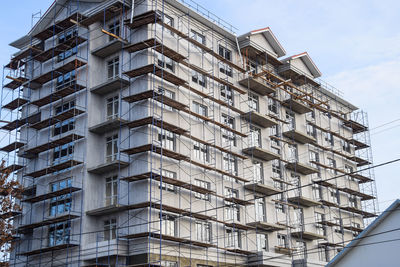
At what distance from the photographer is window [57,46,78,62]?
41.8 m

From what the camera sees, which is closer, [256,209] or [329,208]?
[256,209]

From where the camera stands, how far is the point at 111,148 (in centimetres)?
3844

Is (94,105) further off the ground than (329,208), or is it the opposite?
(94,105)

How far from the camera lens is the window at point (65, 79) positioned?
135 feet

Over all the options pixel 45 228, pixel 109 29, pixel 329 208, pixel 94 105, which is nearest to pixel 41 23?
pixel 109 29

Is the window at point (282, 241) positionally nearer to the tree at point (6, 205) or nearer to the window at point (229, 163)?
the window at point (229, 163)

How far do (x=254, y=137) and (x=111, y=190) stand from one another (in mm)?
14602

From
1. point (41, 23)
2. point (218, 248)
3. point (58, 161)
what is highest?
point (41, 23)

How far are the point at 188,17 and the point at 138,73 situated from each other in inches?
335

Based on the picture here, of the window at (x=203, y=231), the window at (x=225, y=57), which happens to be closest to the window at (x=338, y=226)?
the window at (x=203, y=231)

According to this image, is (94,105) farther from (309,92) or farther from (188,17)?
(309,92)

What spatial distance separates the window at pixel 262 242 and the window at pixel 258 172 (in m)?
4.45

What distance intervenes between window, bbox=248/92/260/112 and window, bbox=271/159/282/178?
4.87m

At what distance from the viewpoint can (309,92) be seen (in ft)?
185
